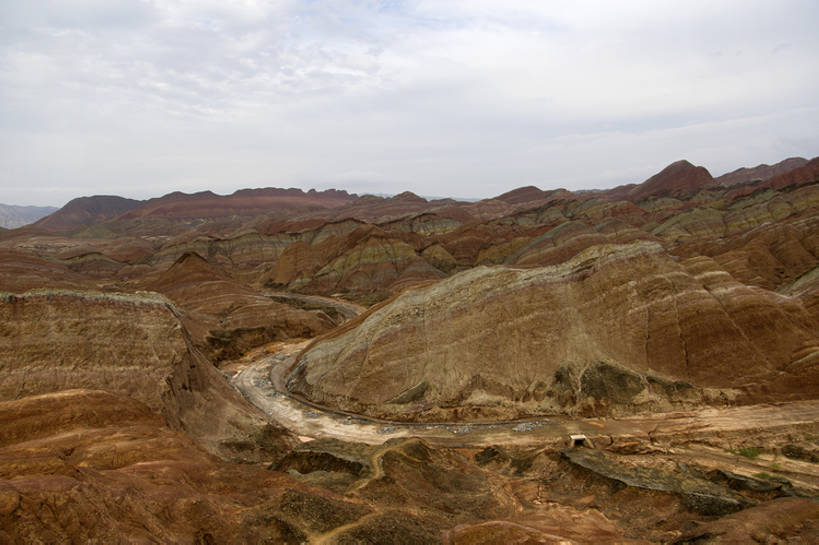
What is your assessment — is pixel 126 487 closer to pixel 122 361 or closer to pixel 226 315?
pixel 122 361

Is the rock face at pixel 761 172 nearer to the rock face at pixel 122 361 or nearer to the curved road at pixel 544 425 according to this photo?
the curved road at pixel 544 425

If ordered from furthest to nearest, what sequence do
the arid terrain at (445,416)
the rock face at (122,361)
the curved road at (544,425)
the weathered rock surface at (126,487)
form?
the curved road at (544,425) → the rock face at (122,361) → the arid terrain at (445,416) → the weathered rock surface at (126,487)

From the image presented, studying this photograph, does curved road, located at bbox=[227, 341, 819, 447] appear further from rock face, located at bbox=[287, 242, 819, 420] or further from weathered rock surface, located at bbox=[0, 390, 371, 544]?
weathered rock surface, located at bbox=[0, 390, 371, 544]

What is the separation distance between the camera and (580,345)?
27.9m

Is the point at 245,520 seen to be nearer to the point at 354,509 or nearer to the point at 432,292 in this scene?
the point at 354,509

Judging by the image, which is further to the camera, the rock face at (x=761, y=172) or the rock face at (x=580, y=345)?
the rock face at (x=761, y=172)

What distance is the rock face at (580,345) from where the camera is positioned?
25625 mm

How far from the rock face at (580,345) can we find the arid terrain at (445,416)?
126mm

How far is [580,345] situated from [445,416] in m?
9.68

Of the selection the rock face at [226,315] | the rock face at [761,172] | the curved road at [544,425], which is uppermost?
the rock face at [761,172]

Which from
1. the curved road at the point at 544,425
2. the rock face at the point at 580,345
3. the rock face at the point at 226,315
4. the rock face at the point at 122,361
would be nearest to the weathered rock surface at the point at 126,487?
the rock face at the point at 122,361

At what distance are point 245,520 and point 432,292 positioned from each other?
22843 mm

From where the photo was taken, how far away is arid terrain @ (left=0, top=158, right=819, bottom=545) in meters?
12.9

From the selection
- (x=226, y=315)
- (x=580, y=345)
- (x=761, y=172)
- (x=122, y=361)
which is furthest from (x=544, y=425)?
(x=761, y=172)
